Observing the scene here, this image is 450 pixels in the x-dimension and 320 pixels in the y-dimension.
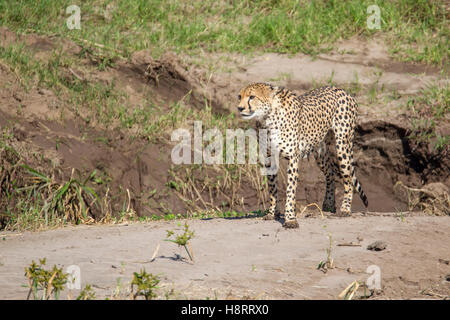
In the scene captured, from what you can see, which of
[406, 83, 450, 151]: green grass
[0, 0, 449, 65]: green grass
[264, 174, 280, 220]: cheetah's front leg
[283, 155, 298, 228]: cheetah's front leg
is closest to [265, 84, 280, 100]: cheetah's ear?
[283, 155, 298, 228]: cheetah's front leg

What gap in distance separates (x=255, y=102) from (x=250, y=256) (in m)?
1.97

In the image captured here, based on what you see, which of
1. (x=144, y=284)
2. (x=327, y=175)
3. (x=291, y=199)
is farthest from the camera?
(x=327, y=175)

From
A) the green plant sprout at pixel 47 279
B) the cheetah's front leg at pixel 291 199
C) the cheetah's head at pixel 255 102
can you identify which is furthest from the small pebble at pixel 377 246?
the green plant sprout at pixel 47 279

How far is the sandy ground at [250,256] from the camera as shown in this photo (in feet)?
16.1

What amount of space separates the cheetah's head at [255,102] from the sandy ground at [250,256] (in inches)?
46.4

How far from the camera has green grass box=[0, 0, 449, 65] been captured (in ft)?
36.1

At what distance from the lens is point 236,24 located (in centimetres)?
1182

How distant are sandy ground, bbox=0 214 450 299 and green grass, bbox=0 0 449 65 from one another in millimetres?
4611

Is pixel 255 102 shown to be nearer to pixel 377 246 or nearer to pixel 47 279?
pixel 377 246

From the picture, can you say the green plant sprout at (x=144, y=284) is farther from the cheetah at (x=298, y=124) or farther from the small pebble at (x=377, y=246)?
the cheetah at (x=298, y=124)

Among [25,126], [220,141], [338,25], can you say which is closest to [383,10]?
[338,25]

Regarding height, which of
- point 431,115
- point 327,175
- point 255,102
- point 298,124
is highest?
point 431,115

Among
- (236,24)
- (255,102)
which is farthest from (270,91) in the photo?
(236,24)
